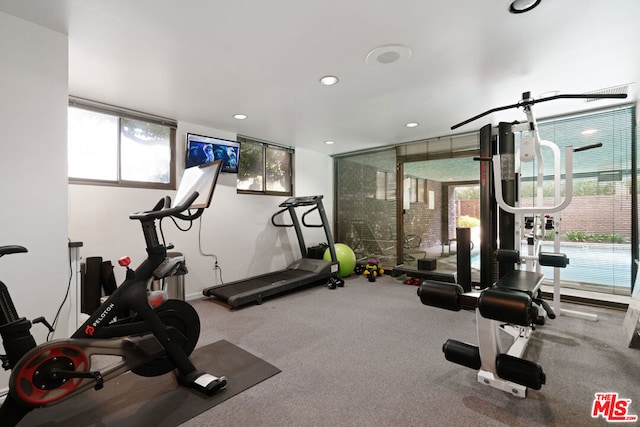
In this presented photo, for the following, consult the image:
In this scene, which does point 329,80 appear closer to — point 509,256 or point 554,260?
point 509,256

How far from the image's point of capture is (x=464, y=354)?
1776mm

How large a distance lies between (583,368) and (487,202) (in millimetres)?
1555

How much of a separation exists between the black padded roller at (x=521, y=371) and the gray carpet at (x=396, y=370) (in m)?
0.21

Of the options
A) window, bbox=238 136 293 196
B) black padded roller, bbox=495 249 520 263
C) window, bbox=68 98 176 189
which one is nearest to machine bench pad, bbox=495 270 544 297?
black padded roller, bbox=495 249 520 263

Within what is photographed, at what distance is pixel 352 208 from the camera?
590 centimetres

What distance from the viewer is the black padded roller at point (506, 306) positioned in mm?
1367

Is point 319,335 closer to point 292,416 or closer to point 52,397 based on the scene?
point 292,416

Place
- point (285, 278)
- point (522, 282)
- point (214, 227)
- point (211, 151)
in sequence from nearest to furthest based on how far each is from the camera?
point (522, 282) < point (211, 151) < point (214, 227) < point (285, 278)

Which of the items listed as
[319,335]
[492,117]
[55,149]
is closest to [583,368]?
[319,335]

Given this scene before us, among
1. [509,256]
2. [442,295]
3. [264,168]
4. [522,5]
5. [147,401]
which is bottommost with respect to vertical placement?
[147,401]

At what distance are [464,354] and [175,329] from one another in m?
1.87

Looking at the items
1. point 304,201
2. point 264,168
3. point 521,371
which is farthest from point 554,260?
point 264,168

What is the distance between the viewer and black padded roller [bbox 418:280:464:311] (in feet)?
5.33

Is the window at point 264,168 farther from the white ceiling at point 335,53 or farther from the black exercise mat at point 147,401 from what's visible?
the black exercise mat at point 147,401
